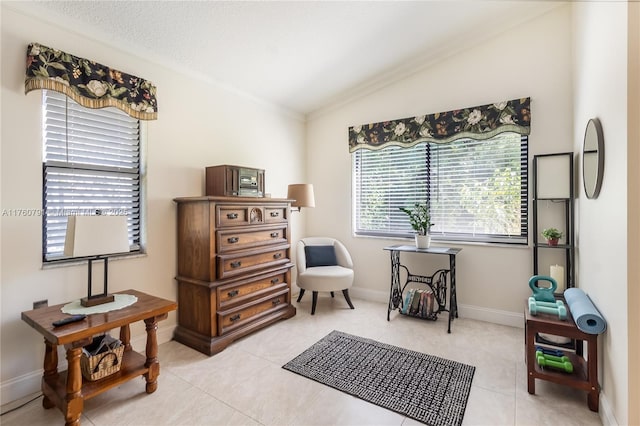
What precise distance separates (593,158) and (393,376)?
1.98 meters

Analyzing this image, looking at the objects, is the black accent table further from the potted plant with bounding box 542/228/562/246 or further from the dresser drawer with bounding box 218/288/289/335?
the dresser drawer with bounding box 218/288/289/335

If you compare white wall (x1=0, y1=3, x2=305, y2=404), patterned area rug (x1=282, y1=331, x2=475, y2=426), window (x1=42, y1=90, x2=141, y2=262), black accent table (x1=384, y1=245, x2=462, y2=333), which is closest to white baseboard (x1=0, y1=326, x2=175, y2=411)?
white wall (x1=0, y1=3, x2=305, y2=404)

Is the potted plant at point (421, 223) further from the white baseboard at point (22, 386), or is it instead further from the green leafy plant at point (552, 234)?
the white baseboard at point (22, 386)

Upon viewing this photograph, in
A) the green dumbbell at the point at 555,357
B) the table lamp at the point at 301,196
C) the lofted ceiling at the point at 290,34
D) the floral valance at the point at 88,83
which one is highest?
the lofted ceiling at the point at 290,34

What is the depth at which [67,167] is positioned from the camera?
219cm

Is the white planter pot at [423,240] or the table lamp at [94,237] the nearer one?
the table lamp at [94,237]

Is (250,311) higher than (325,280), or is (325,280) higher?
(325,280)

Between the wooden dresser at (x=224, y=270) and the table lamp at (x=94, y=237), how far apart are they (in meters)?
0.69

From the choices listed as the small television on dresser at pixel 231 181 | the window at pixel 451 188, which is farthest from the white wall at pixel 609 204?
the small television on dresser at pixel 231 181

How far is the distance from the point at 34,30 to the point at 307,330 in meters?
3.06

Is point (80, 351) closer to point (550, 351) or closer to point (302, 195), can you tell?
point (302, 195)

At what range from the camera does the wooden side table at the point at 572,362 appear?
1.81 m

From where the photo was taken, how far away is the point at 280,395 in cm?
198

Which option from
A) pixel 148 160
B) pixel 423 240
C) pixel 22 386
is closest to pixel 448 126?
pixel 423 240
